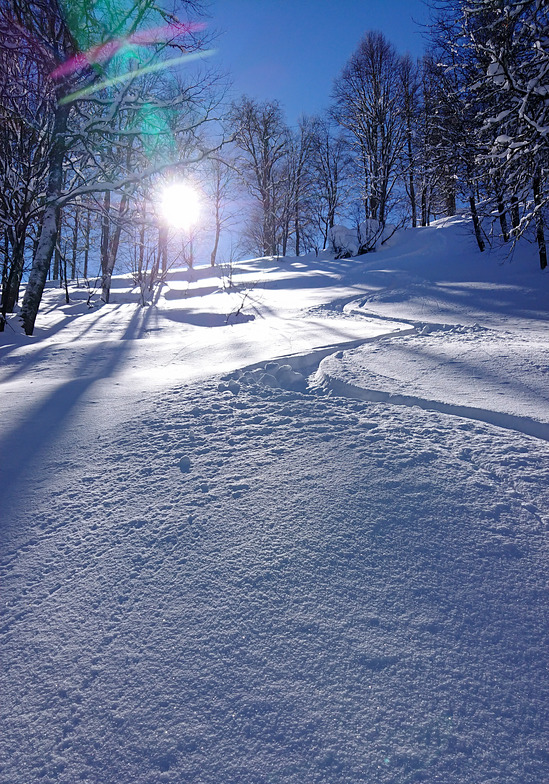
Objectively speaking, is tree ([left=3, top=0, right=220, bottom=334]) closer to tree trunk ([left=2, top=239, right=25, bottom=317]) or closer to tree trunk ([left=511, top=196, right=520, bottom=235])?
tree trunk ([left=2, top=239, right=25, bottom=317])

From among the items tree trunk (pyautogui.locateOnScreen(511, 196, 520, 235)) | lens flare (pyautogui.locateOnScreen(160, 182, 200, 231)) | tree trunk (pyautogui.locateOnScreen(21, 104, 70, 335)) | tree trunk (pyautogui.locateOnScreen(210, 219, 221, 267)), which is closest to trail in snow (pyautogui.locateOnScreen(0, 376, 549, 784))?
tree trunk (pyautogui.locateOnScreen(21, 104, 70, 335))

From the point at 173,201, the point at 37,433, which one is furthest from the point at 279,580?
the point at 173,201

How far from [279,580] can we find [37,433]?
1.76 m

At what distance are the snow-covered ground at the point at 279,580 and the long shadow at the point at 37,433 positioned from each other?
16mm

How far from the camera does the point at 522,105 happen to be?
199 inches

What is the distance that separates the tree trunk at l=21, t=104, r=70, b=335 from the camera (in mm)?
6344

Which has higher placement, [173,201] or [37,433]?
[173,201]

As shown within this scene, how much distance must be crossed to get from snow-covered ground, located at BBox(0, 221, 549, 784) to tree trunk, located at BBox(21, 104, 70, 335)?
4.53 metres

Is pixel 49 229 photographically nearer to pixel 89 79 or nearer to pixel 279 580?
pixel 89 79

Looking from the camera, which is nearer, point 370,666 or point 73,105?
point 370,666

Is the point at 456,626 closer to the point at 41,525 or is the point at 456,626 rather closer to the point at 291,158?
the point at 41,525

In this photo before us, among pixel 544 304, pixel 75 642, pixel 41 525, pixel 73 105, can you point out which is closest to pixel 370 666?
pixel 75 642

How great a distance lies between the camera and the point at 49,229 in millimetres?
6375

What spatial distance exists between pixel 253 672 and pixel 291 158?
27.6 metres
